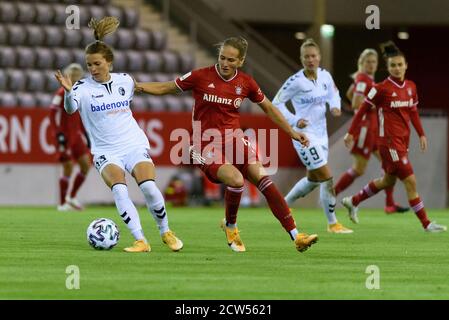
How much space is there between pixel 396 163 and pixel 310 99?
1250 mm

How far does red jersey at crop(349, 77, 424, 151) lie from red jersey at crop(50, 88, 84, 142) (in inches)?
236

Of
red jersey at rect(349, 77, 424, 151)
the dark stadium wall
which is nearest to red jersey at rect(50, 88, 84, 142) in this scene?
red jersey at rect(349, 77, 424, 151)

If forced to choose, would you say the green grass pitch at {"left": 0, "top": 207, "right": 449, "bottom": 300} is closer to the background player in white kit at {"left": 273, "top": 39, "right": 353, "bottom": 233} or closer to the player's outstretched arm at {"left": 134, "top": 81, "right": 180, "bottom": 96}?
the background player in white kit at {"left": 273, "top": 39, "right": 353, "bottom": 233}

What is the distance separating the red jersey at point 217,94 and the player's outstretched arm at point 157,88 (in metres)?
0.07

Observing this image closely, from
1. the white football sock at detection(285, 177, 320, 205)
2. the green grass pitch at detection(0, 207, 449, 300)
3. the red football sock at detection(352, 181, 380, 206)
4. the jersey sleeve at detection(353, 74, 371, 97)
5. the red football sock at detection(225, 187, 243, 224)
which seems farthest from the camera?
the jersey sleeve at detection(353, 74, 371, 97)

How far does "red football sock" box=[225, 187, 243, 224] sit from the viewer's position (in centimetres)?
1123

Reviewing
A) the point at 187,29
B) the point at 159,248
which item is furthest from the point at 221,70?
the point at 187,29

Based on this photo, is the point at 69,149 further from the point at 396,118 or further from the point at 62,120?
the point at 396,118

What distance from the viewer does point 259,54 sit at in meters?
24.2

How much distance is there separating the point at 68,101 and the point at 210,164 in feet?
4.57

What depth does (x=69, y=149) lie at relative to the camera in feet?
64.3

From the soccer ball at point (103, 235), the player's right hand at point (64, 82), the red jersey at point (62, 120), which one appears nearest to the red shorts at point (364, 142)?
the red jersey at point (62, 120)

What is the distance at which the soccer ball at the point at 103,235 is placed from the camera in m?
11.2

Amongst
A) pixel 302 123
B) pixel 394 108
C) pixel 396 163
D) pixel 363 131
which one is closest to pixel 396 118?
pixel 394 108
